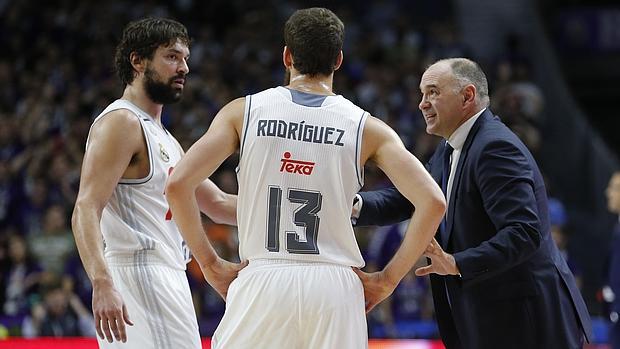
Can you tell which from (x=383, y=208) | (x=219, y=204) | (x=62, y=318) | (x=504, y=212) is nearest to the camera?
(x=504, y=212)

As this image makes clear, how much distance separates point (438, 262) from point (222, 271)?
1011 mm

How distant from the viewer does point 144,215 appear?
5.03m

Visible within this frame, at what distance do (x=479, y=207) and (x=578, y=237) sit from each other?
8.49m

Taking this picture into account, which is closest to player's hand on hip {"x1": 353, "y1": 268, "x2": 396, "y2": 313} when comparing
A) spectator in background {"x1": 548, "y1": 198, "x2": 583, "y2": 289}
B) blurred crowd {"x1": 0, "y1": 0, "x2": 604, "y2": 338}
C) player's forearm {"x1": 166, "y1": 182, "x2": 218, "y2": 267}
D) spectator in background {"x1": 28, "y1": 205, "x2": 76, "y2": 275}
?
player's forearm {"x1": 166, "y1": 182, "x2": 218, "y2": 267}

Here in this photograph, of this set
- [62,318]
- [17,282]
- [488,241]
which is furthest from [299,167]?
[17,282]

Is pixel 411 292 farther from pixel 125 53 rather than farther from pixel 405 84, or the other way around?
pixel 125 53

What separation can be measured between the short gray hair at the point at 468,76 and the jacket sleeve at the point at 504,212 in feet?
1.29

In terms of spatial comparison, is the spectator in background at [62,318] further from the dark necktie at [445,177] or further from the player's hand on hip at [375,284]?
the player's hand on hip at [375,284]

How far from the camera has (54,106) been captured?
14.4m

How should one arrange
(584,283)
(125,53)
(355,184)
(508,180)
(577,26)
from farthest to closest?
(577,26) → (584,283) → (125,53) → (508,180) → (355,184)

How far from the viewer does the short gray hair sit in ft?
17.0

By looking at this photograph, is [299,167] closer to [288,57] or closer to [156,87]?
[288,57]

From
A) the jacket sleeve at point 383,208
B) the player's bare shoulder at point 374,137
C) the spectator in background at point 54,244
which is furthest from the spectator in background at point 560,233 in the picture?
the player's bare shoulder at point 374,137

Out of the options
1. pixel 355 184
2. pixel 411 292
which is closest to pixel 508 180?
pixel 355 184
